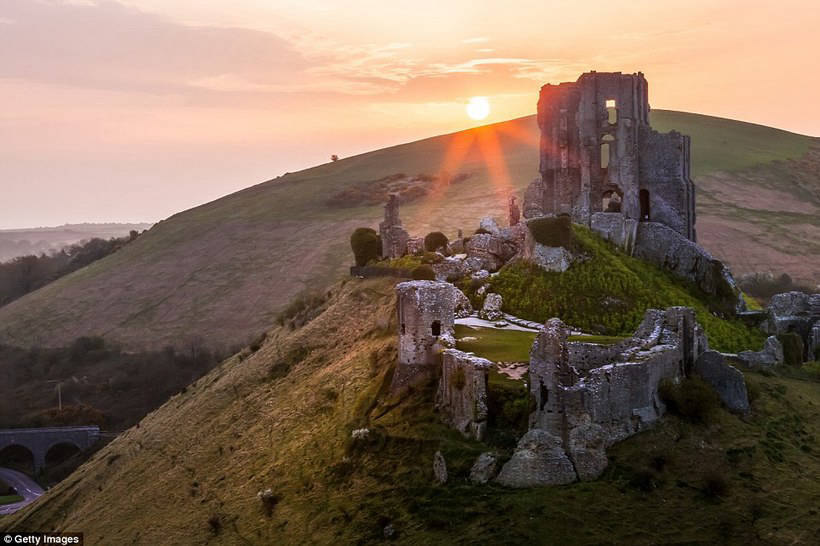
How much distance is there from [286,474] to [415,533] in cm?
980

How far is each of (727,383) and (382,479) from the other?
1257cm

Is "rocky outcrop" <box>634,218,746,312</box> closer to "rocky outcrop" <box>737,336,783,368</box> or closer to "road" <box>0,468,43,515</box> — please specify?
"rocky outcrop" <box>737,336,783,368</box>

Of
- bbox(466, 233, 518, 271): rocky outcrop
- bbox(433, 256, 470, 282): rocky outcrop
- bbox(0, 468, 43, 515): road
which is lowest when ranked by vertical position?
bbox(0, 468, 43, 515): road

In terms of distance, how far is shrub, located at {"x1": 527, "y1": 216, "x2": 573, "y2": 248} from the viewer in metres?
49.2

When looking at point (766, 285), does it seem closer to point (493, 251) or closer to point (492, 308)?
point (493, 251)

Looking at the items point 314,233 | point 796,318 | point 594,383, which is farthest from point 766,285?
point 594,383

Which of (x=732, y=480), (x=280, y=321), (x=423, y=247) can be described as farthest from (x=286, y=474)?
(x=280, y=321)

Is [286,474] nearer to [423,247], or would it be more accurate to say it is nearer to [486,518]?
[486,518]

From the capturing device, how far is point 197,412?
52.9 m

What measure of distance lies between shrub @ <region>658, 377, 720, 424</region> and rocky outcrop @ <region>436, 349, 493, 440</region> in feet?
18.9

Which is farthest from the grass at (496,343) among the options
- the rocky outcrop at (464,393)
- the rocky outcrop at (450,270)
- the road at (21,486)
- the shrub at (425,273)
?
the road at (21,486)

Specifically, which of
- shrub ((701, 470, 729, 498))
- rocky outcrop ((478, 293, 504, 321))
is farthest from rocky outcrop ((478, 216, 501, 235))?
shrub ((701, 470, 729, 498))

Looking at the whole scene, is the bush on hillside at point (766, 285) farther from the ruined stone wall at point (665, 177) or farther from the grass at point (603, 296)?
the grass at point (603, 296)

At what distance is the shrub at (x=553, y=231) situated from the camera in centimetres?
4922
